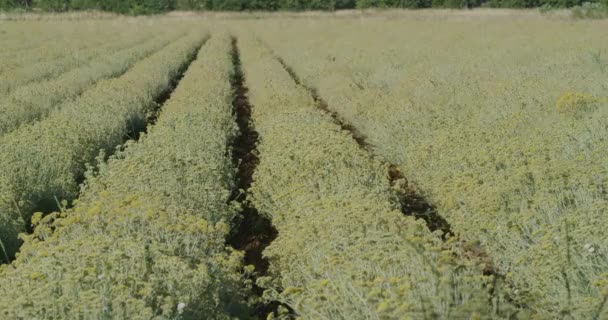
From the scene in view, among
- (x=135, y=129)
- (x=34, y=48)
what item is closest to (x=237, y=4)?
(x=34, y=48)

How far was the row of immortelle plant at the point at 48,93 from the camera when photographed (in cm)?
968

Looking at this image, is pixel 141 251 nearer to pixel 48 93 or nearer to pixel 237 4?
pixel 48 93

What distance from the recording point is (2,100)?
10.7 metres

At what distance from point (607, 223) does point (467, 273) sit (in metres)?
1.26

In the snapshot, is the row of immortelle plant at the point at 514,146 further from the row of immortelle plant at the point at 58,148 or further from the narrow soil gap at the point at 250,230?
the row of immortelle plant at the point at 58,148

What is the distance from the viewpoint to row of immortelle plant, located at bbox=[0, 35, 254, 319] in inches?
129

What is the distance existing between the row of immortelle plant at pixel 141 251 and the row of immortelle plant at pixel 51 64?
7.62 meters

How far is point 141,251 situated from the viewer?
3.83 meters

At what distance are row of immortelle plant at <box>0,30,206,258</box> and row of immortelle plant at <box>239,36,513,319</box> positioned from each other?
221cm

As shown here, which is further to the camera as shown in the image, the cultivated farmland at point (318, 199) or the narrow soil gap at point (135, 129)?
the narrow soil gap at point (135, 129)

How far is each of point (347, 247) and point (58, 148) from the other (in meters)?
4.56

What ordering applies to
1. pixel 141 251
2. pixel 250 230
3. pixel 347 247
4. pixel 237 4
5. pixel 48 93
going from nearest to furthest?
pixel 141 251 → pixel 347 247 → pixel 250 230 → pixel 48 93 → pixel 237 4

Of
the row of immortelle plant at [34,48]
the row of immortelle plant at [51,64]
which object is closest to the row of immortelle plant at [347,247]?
the row of immortelle plant at [51,64]

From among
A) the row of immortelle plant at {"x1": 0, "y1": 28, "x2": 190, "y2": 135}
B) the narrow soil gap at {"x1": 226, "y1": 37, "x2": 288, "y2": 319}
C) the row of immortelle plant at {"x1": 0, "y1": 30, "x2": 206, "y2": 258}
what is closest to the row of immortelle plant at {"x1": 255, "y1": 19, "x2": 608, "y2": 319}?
the narrow soil gap at {"x1": 226, "y1": 37, "x2": 288, "y2": 319}
